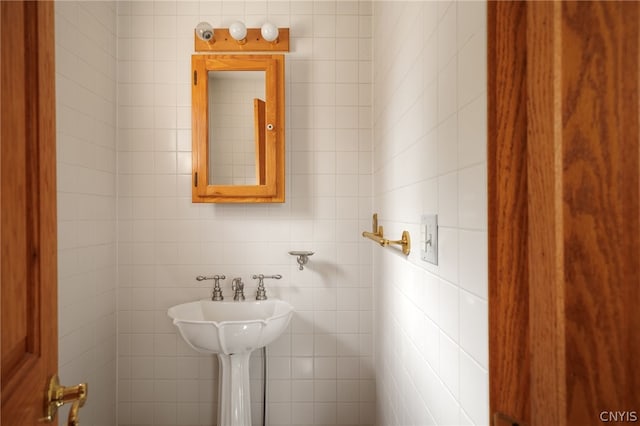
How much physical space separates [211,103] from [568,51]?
163 cm

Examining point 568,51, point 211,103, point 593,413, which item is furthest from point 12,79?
point 211,103

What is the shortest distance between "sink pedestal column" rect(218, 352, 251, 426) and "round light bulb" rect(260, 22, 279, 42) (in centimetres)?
149

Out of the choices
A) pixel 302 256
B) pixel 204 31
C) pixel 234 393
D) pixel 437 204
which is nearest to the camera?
pixel 437 204

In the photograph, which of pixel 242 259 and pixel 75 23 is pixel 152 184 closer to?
pixel 242 259

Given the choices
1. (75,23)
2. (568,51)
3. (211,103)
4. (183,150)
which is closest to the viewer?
(568,51)

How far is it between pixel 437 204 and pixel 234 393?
1283 millimetres

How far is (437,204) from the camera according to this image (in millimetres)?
870

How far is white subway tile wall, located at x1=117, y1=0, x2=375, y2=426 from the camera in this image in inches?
73.5

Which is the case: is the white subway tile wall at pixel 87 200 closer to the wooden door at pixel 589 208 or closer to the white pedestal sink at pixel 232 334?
the white pedestal sink at pixel 232 334

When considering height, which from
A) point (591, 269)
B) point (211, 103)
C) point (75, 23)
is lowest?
point (591, 269)

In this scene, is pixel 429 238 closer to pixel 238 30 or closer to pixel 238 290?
pixel 238 290

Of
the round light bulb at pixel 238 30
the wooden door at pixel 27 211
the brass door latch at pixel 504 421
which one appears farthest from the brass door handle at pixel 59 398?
the round light bulb at pixel 238 30

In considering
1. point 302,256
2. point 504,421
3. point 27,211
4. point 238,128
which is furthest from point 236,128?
point 504,421

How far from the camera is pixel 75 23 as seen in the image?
1575 mm
